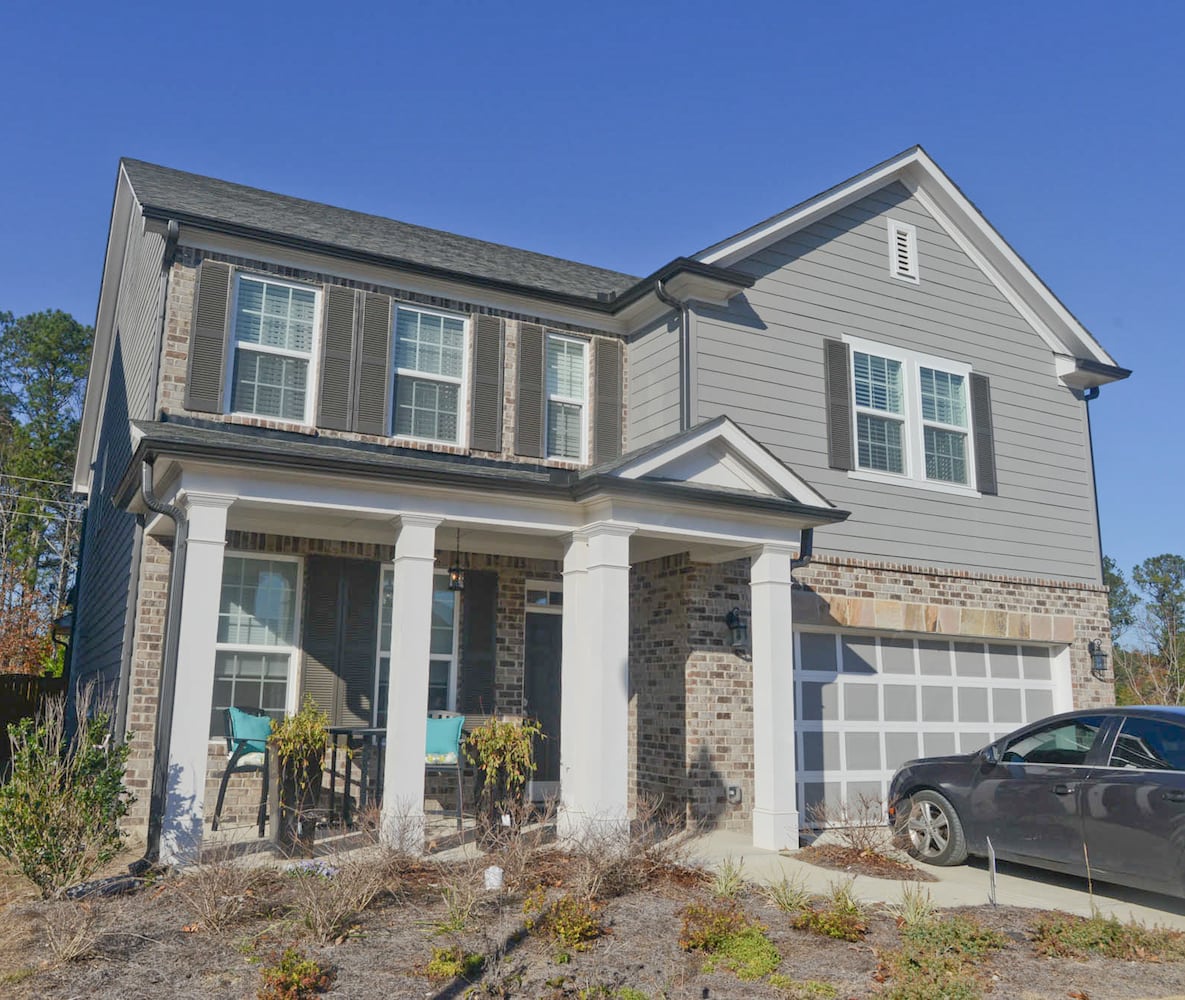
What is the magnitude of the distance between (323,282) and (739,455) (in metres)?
4.43

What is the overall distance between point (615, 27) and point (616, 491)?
4.75 metres

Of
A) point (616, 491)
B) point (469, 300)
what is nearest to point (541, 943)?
point (616, 491)

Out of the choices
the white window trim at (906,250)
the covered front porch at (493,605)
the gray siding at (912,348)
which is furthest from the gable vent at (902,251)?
the covered front porch at (493,605)

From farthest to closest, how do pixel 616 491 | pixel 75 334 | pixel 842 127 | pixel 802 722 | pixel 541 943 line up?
pixel 75 334
pixel 842 127
pixel 802 722
pixel 616 491
pixel 541 943

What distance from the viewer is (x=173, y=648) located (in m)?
7.03

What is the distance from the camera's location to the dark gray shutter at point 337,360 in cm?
953

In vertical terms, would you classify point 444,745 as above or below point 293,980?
above

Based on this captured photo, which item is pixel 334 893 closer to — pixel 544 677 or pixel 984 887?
pixel 984 887

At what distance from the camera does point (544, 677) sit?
10.6 m

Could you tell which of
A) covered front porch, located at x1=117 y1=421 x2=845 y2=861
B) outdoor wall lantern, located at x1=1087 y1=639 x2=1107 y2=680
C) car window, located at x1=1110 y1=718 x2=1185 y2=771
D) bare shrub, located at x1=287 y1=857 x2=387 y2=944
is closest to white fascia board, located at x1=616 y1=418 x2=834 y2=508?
covered front porch, located at x1=117 y1=421 x2=845 y2=861

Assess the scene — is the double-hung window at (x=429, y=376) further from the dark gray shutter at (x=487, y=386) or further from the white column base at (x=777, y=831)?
the white column base at (x=777, y=831)

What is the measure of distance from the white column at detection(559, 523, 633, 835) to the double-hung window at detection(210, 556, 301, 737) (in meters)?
2.83

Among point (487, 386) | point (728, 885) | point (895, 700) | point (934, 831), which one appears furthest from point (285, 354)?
point (895, 700)

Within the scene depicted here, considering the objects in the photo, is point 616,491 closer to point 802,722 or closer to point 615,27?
point 802,722
